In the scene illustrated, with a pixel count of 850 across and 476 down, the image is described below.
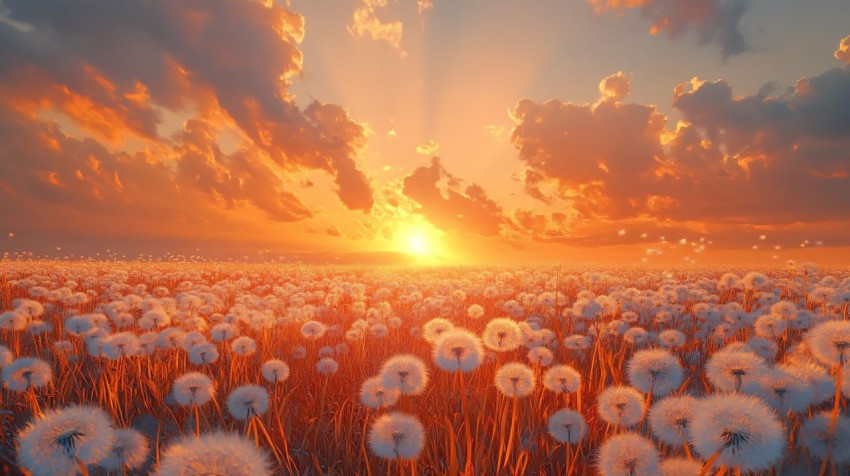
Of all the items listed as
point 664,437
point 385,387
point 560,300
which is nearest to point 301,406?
point 385,387

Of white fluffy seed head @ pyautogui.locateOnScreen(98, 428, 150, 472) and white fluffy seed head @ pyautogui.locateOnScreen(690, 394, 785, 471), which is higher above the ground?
Result: white fluffy seed head @ pyautogui.locateOnScreen(690, 394, 785, 471)

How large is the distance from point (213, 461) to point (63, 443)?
108 centimetres

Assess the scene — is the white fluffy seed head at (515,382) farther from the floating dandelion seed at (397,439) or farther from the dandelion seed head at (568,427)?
the floating dandelion seed at (397,439)

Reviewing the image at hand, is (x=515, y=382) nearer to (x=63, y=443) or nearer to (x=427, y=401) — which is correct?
(x=427, y=401)

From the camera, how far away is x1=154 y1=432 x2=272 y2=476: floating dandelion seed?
4.02 ft

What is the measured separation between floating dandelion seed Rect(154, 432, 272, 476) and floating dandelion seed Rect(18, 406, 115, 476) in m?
0.76

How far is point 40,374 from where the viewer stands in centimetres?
328

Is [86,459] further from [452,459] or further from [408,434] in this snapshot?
[452,459]

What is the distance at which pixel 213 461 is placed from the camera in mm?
1245

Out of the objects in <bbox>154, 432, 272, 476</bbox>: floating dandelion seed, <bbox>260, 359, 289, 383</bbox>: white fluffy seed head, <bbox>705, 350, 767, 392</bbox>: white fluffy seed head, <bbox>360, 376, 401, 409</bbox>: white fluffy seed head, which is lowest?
<bbox>260, 359, 289, 383</bbox>: white fluffy seed head

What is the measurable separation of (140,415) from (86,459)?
2.12 meters

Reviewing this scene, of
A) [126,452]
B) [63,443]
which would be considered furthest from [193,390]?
[63,443]

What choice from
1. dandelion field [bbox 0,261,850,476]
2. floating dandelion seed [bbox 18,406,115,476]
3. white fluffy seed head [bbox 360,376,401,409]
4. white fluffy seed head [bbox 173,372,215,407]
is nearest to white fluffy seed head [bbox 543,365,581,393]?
dandelion field [bbox 0,261,850,476]

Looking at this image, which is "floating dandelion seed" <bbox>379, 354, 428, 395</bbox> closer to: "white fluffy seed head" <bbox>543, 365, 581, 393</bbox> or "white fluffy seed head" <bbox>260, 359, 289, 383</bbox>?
"white fluffy seed head" <bbox>543, 365, 581, 393</bbox>
